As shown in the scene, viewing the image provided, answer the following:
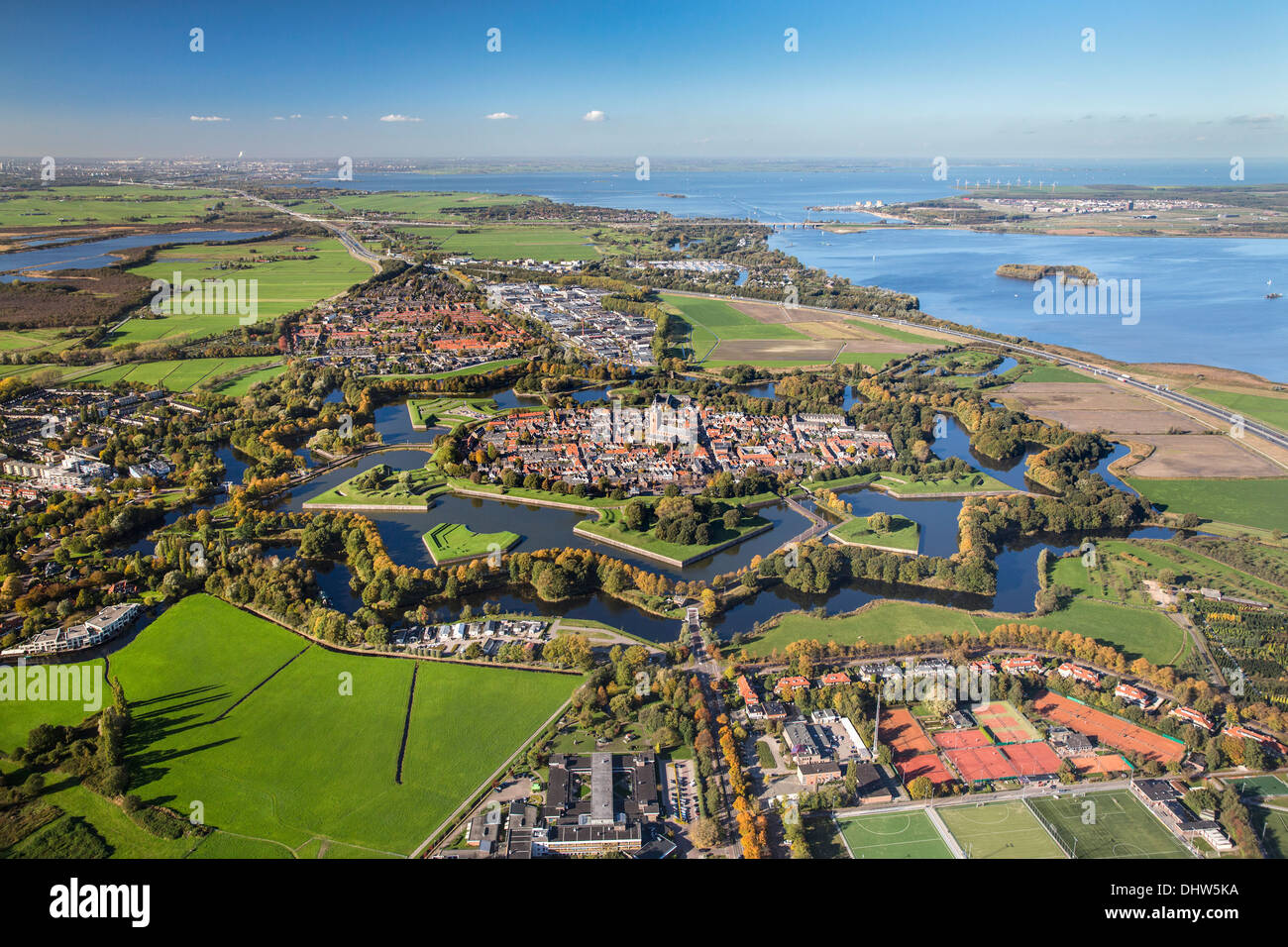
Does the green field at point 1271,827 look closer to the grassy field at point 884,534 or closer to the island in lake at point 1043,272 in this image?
the grassy field at point 884,534

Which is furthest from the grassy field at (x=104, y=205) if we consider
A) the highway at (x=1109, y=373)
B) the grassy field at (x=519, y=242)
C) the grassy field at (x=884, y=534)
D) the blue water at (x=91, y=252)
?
the grassy field at (x=884, y=534)

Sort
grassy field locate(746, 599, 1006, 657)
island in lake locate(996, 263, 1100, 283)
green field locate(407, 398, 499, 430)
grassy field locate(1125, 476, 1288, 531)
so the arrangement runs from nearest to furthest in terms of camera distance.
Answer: grassy field locate(746, 599, 1006, 657)
grassy field locate(1125, 476, 1288, 531)
green field locate(407, 398, 499, 430)
island in lake locate(996, 263, 1100, 283)

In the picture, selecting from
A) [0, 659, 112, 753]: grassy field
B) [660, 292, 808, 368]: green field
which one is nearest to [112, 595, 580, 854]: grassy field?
[0, 659, 112, 753]: grassy field

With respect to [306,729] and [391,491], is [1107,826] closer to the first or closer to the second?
[306,729]

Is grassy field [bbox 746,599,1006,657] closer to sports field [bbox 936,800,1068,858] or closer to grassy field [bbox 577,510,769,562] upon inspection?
grassy field [bbox 577,510,769,562]

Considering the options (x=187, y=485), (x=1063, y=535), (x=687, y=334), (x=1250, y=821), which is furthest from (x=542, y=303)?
(x=1250, y=821)

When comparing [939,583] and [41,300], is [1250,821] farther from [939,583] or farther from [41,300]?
[41,300]

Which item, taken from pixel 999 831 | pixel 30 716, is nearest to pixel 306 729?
pixel 30 716
